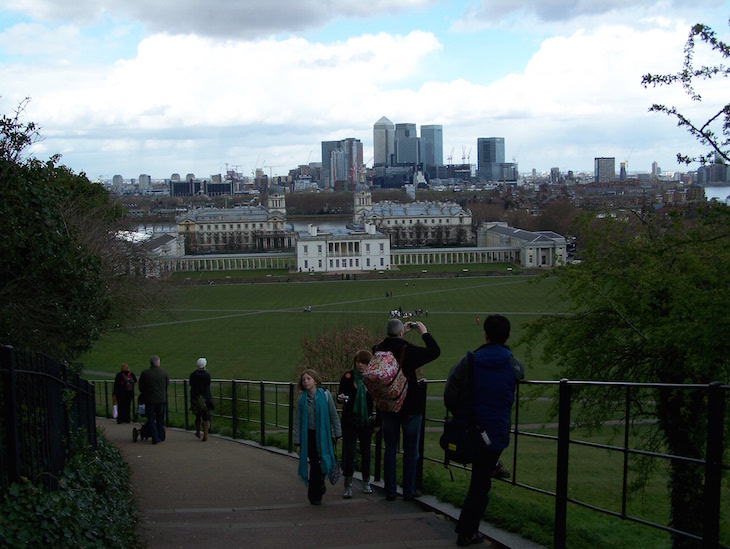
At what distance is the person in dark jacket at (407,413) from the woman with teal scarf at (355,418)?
0.38 m

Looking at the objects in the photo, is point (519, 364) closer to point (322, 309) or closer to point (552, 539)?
point (552, 539)

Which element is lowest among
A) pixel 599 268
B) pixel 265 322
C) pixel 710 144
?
pixel 265 322

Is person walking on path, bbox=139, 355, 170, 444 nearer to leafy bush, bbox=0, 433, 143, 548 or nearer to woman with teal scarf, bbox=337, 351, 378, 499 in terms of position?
woman with teal scarf, bbox=337, 351, 378, 499

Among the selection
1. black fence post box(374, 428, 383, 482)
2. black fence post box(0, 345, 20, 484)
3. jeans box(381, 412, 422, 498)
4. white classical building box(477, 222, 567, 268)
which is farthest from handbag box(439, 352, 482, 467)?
white classical building box(477, 222, 567, 268)

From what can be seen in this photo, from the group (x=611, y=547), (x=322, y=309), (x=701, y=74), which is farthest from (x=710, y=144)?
(x=322, y=309)

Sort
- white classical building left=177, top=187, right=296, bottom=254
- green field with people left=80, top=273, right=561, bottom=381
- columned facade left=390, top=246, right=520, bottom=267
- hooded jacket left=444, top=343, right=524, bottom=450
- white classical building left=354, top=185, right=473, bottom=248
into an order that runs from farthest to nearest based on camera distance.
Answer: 1. white classical building left=354, top=185, right=473, bottom=248
2. white classical building left=177, top=187, right=296, bottom=254
3. columned facade left=390, top=246, right=520, bottom=267
4. green field with people left=80, top=273, right=561, bottom=381
5. hooded jacket left=444, top=343, right=524, bottom=450

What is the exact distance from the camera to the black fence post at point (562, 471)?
4473mm

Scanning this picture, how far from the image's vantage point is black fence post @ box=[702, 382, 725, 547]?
343 centimetres

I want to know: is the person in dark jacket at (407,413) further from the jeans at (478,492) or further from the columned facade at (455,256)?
the columned facade at (455,256)

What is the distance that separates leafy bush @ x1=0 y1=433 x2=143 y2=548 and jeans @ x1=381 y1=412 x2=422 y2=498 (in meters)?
1.79

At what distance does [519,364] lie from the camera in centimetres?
451

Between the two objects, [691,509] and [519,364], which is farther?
[691,509]

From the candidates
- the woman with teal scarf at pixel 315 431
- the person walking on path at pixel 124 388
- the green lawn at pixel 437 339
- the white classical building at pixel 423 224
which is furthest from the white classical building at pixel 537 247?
the woman with teal scarf at pixel 315 431

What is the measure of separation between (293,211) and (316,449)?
583ft
